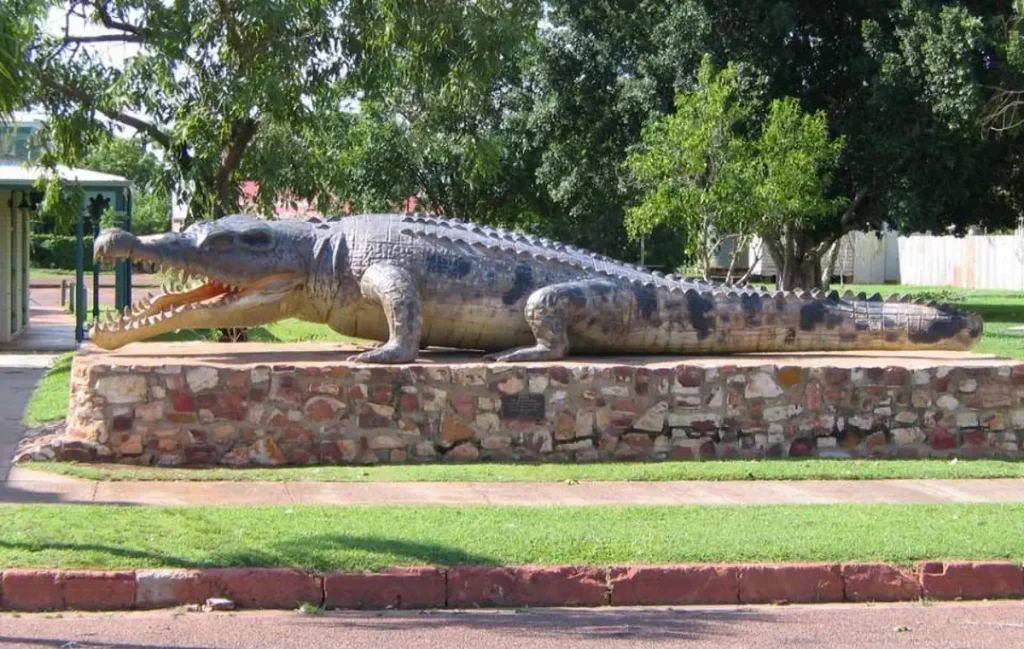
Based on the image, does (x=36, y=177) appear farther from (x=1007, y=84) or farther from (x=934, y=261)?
(x=934, y=261)

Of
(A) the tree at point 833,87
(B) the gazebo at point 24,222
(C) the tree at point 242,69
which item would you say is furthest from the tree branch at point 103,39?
(A) the tree at point 833,87

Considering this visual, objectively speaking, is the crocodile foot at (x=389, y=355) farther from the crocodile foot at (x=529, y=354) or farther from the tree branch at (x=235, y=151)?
the tree branch at (x=235, y=151)

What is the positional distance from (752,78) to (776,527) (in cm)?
2238

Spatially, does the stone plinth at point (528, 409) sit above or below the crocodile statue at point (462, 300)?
below

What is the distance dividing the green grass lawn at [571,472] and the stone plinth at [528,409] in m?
0.25

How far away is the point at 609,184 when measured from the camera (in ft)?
114

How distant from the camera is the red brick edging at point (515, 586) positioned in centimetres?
774

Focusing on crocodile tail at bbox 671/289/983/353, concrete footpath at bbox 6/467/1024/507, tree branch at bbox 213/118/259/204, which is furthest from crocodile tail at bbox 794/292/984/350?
tree branch at bbox 213/118/259/204

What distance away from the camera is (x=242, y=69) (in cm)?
1614

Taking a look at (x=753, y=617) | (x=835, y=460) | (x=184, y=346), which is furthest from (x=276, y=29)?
(x=753, y=617)

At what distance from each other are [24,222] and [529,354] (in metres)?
15.3

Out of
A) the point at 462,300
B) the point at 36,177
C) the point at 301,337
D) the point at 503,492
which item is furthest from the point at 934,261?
the point at 503,492

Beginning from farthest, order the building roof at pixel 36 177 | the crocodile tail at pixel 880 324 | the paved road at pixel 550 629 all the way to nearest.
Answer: the building roof at pixel 36 177 < the crocodile tail at pixel 880 324 < the paved road at pixel 550 629

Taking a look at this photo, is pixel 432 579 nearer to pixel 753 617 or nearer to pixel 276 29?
pixel 753 617
